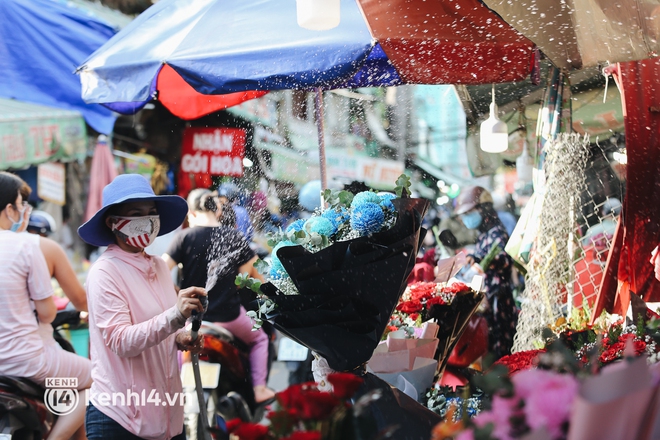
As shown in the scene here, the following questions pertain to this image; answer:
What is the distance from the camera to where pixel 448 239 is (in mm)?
7562

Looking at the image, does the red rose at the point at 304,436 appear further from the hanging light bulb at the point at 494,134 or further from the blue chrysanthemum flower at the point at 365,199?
the hanging light bulb at the point at 494,134

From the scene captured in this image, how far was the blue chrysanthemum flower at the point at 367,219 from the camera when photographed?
2.39 m

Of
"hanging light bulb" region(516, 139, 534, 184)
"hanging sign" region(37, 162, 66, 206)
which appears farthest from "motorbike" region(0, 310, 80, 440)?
"hanging sign" region(37, 162, 66, 206)

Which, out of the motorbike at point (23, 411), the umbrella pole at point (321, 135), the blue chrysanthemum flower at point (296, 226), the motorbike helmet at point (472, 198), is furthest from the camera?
the motorbike helmet at point (472, 198)

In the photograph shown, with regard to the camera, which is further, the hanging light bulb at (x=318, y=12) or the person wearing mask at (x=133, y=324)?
the hanging light bulb at (x=318, y=12)

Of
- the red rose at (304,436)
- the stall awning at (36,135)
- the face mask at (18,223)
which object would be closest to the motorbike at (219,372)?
the face mask at (18,223)

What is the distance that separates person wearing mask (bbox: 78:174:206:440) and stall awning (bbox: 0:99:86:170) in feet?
15.2

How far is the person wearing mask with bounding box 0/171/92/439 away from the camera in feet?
12.7

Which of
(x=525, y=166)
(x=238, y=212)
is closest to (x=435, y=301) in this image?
(x=238, y=212)

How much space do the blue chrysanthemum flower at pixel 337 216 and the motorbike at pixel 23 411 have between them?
7.65 feet

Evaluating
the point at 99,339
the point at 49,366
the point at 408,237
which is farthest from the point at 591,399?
the point at 49,366

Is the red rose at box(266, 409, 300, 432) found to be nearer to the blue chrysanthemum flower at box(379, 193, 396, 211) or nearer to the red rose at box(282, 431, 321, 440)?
the red rose at box(282, 431, 321, 440)

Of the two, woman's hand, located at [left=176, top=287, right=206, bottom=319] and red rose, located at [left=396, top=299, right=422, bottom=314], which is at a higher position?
woman's hand, located at [left=176, top=287, right=206, bottom=319]

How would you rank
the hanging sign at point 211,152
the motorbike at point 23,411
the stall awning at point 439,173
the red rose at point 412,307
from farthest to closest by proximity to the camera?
the stall awning at point 439,173, the hanging sign at point 211,152, the motorbike at point 23,411, the red rose at point 412,307
